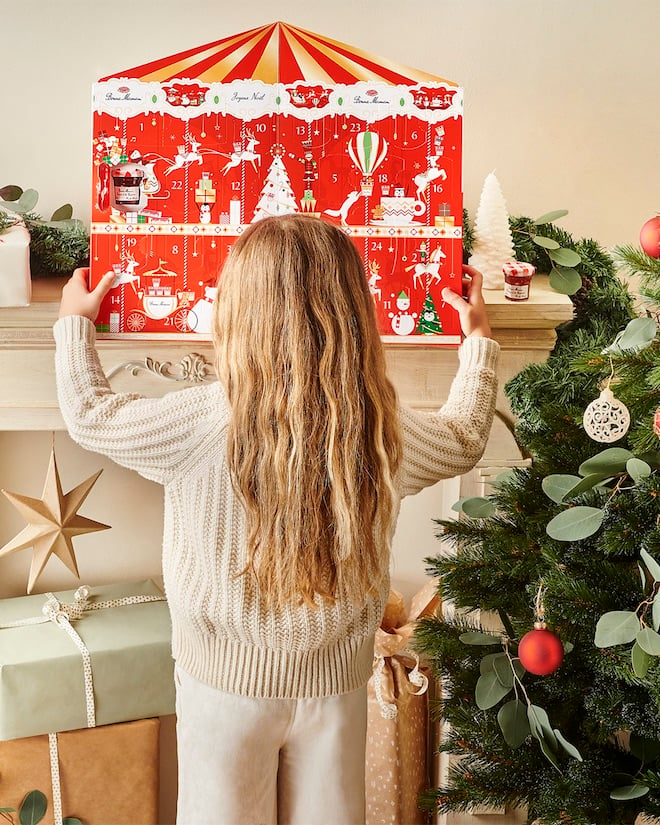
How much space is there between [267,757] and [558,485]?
0.59 meters

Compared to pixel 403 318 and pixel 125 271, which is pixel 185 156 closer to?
→ pixel 125 271

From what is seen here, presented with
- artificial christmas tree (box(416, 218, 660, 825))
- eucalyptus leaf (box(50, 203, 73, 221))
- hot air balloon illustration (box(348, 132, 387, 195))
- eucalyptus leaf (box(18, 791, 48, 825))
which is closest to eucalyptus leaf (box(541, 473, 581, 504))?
artificial christmas tree (box(416, 218, 660, 825))

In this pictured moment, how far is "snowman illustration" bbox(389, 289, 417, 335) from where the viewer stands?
57.2 inches

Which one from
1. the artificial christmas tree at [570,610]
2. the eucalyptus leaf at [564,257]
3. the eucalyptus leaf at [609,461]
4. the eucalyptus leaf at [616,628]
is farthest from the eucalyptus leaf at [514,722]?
the eucalyptus leaf at [564,257]

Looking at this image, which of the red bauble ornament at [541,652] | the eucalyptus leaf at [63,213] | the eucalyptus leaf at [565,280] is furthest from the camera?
the eucalyptus leaf at [63,213]

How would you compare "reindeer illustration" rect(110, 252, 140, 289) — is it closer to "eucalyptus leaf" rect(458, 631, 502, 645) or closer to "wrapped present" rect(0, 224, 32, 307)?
"wrapped present" rect(0, 224, 32, 307)

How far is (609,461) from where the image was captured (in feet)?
3.45

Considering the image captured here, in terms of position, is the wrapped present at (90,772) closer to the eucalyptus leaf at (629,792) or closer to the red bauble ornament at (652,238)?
the eucalyptus leaf at (629,792)

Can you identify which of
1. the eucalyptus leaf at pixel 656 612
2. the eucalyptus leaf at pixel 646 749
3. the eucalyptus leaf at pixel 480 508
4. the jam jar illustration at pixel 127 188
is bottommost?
the eucalyptus leaf at pixel 646 749

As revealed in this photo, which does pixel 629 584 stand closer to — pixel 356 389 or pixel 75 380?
pixel 356 389

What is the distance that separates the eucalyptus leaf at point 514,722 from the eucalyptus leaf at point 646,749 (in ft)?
0.47

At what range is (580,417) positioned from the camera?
1.20m

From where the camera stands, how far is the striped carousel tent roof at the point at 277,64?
142 cm

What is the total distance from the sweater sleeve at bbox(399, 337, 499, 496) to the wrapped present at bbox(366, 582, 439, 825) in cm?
71
